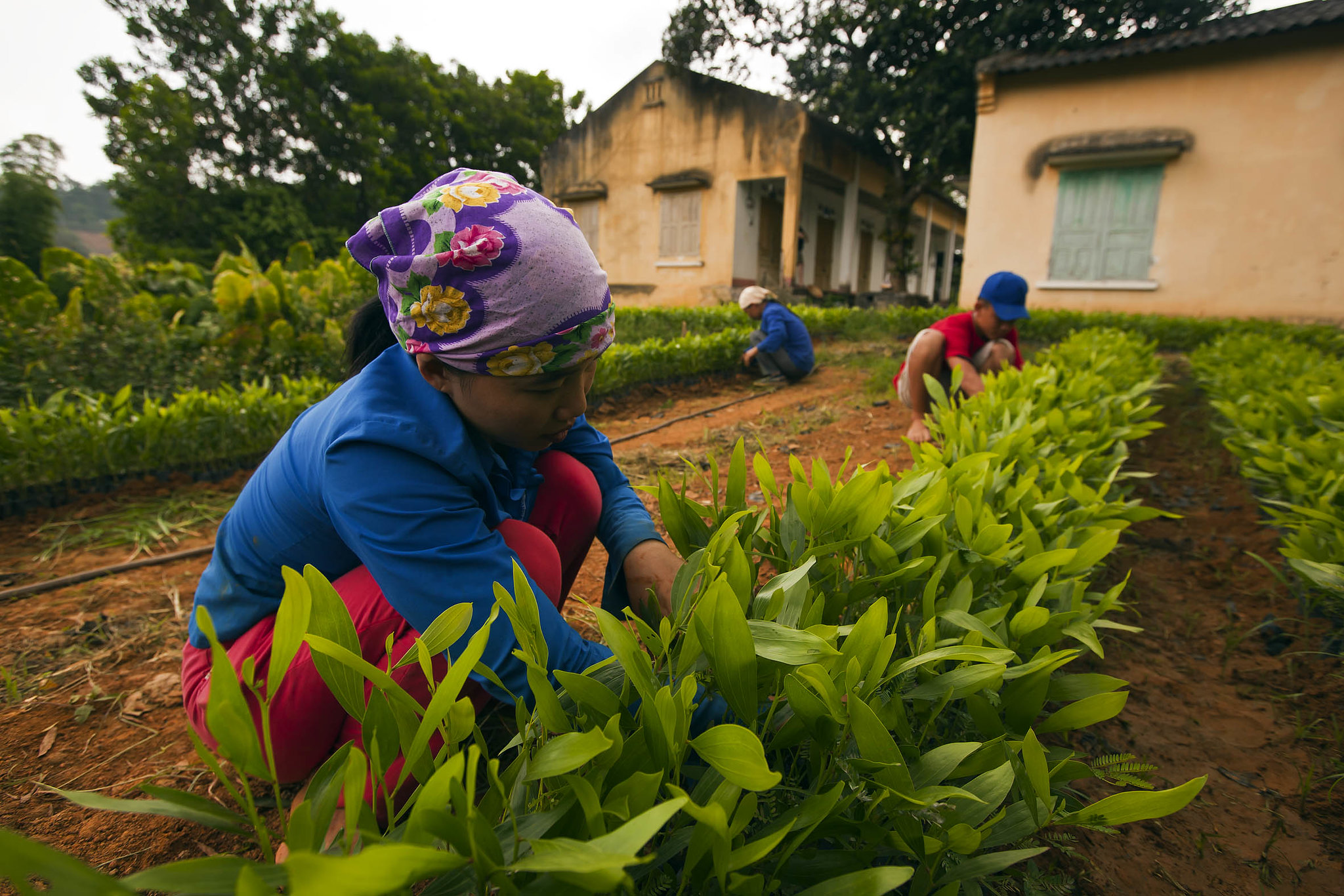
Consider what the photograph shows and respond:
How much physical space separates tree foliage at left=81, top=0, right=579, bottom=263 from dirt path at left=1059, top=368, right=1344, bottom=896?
23.2 meters

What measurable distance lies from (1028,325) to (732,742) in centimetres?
945

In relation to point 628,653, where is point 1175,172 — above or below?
above

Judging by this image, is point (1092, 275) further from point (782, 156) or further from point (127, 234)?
point (127, 234)

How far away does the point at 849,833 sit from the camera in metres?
0.80

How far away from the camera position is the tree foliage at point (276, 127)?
20.1 m

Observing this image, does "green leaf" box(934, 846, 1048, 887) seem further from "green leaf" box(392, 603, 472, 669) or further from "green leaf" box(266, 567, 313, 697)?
"green leaf" box(266, 567, 313, 697)

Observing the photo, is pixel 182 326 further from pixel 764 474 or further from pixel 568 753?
pixel 568 753

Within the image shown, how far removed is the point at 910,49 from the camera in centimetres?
1214

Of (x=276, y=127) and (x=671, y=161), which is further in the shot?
(x=276, y=127)

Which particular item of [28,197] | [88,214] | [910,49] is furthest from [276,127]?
[88,214]

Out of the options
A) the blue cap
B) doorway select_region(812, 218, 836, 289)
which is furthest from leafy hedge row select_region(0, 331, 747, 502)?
doorway select_region(812, 218, 836, 289)

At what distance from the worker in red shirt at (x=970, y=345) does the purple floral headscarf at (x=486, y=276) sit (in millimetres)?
3053

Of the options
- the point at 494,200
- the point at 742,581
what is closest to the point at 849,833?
the point at 742,581

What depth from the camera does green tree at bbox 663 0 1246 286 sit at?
11.3m
